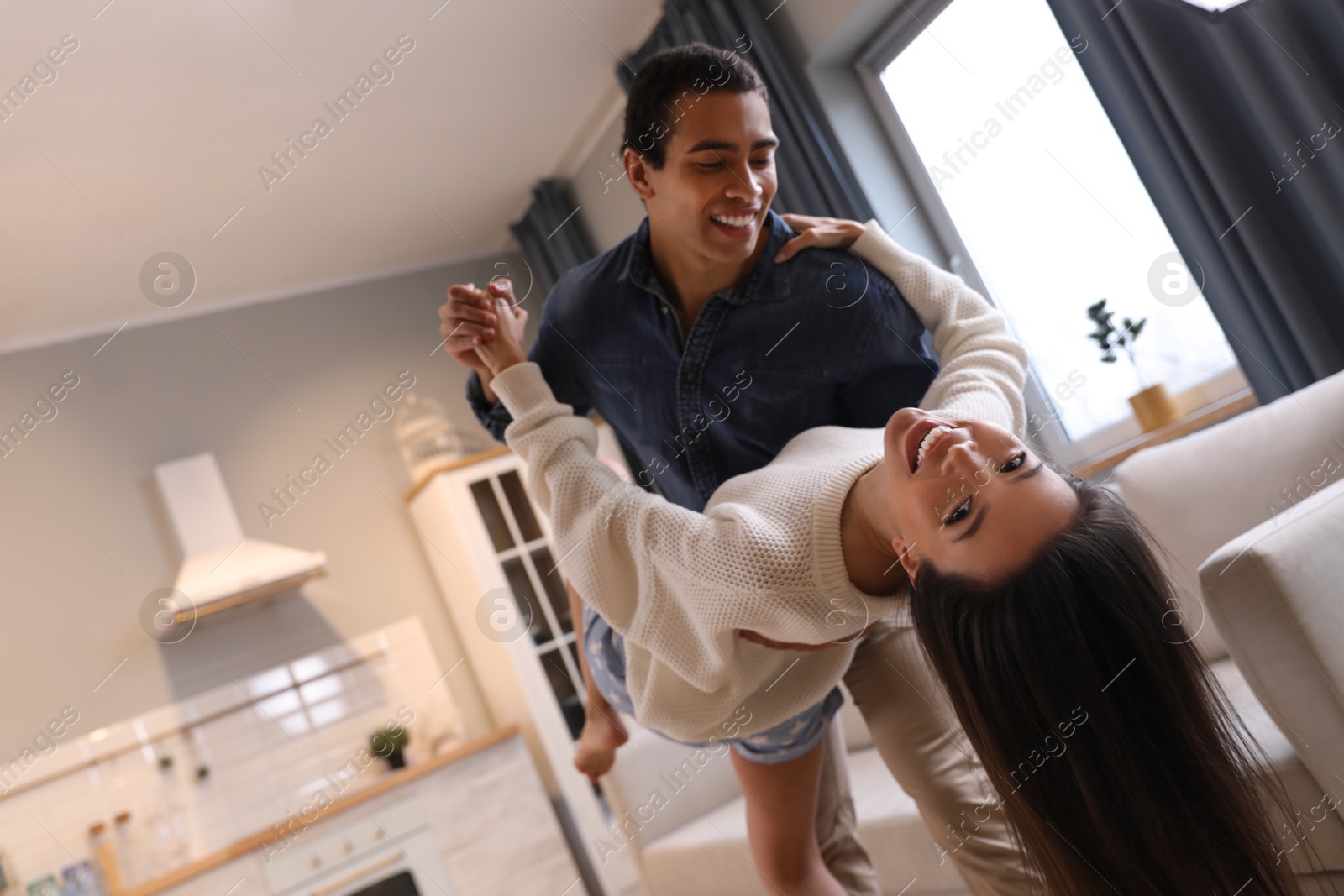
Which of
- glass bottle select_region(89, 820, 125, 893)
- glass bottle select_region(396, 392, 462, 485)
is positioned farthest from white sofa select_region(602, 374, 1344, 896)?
glass bottle select_region(89, 820, 125, 893)

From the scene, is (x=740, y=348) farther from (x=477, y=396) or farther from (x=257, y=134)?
(x=257, y=134)

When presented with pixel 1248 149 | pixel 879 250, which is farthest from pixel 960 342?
pixel 1248 149

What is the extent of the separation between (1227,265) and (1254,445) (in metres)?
0.67

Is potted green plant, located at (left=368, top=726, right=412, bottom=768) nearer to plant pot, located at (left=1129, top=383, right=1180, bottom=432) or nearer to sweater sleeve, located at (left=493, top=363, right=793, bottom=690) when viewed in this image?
sweater sleeve, located at (left=493, top=363, right=793, bottom=690)

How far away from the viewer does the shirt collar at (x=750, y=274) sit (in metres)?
1.61

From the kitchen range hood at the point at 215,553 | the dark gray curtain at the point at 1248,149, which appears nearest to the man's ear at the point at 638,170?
the dark gray curtain at the point at 1248,149

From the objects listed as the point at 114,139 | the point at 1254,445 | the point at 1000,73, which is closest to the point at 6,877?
the point at 114,139

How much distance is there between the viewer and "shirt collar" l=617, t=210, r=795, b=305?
63.5 inches

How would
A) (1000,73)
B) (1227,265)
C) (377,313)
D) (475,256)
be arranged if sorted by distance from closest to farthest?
(1227,265) < (1000,73) < (377,313) < (475,256)

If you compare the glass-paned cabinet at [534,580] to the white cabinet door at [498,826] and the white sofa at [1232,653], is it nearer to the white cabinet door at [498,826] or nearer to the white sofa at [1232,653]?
the white cabinet door at [498,826]

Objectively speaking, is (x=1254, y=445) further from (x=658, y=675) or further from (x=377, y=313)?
(x=377, y=313)

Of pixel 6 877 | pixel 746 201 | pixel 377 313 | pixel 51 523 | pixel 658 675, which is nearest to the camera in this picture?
pixel 658 675

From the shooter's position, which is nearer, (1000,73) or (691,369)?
(691,369)

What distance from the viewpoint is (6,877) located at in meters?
3.49
